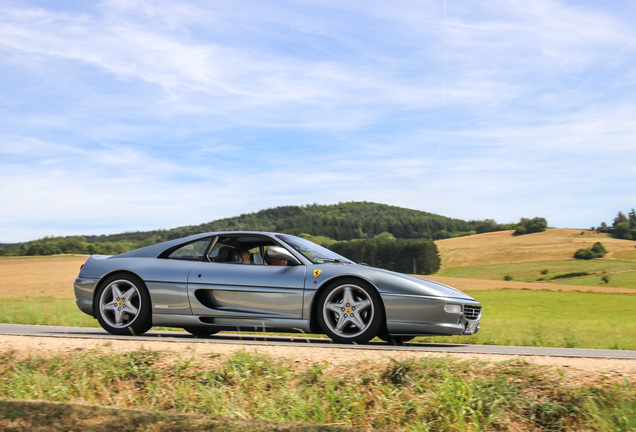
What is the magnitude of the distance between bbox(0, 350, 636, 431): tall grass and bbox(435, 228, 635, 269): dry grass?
76684 millimetres

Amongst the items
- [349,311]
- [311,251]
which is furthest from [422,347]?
[311,251]

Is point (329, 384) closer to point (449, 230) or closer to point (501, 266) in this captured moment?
point (501, 266)

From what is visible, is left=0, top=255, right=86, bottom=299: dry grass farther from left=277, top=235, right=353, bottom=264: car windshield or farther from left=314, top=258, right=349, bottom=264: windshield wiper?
left=314, top=258, right=349, bottom=264: windshield wiper

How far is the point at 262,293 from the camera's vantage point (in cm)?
718

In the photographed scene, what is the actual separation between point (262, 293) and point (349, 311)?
3.46ft

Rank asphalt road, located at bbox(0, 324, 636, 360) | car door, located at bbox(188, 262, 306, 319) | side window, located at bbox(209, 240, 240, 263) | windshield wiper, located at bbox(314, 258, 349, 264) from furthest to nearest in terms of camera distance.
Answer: side window, located at bbox(209, 240, 240, 263) < windshield wiper, located at bbox(314, 258, 349, 264) < car door, located at bbox(188, 262, 306, 319) < asphalt road, located at bbox(0, 324, 636, 360)

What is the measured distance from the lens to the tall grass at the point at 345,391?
4590mm

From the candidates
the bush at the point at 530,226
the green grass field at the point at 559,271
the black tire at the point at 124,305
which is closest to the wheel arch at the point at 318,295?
the black tire at the point at 124,305

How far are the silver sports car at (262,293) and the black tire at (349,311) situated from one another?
0.4 inches

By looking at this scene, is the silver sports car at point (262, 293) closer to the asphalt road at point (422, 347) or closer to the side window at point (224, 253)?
the side window at point (224, 253)

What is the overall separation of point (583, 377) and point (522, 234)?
111 metres

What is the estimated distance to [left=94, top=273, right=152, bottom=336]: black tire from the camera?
7.71m

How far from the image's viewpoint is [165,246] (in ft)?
26.7

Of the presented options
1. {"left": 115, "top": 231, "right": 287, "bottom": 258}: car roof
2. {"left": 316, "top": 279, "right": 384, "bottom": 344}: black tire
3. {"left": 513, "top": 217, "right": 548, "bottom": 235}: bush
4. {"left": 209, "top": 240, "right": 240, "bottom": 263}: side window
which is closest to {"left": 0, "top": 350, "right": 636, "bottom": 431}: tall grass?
{"left": 316, "top": 279, "right": 384, "bottom": 344}: black tire
